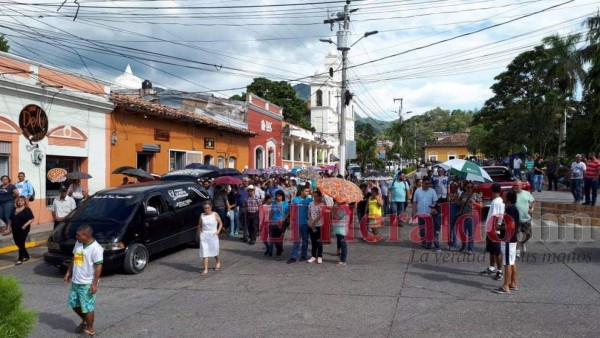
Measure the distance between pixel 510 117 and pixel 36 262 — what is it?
36.3 metres

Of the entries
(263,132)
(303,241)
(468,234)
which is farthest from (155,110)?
(263,132)

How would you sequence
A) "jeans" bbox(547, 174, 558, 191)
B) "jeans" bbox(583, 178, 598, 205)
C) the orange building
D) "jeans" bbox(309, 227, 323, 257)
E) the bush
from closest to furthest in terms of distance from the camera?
the bush < "jeans" bbox(309, 227, 323, 257) < "jeans" bbox(583, 178, 598, 205) < the orange building < "jeans" bbox(547, 174, 558, 191)

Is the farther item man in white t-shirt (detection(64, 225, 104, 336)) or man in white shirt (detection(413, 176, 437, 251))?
man in white shirt (detection(413, 176, 437, 251))

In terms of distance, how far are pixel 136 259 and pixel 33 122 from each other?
8439 millimetres

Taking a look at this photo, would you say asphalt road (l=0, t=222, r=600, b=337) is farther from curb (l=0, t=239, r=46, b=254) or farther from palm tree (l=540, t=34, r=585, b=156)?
palm tree (l=540, t=34, r=585, b=156)

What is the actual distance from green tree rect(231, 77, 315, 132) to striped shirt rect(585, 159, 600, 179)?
48060 mm

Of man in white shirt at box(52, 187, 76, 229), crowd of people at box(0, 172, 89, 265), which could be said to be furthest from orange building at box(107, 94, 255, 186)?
man in white shirt at box(52, 187, 76, 229)

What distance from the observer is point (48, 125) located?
16.2m

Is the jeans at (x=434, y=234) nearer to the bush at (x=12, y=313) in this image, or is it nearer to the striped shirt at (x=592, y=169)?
the striped shirt at (x=592, y=169)

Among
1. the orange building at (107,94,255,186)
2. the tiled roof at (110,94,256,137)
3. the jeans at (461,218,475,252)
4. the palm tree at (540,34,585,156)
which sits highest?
the palm tree at (540,34,585,156)

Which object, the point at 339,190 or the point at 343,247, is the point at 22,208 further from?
the point at 343,247

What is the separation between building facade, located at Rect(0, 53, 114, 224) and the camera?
14992 millimetres

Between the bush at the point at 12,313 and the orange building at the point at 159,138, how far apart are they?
Result: 15.9 meters

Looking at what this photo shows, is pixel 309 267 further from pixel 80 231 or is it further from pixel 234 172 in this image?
pixel 234 172
